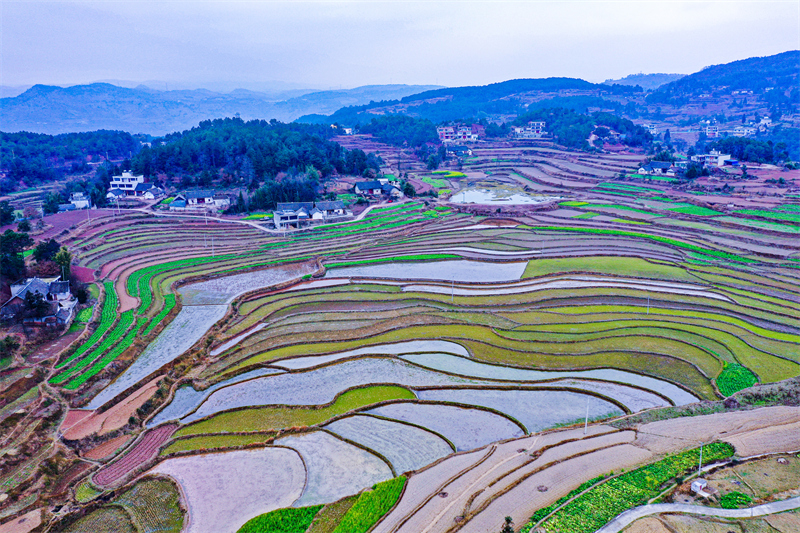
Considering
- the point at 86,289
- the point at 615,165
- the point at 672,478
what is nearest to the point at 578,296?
the point at 672,478

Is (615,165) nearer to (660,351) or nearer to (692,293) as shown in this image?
(692,293)

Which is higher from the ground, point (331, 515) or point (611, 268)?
point (611, 268)

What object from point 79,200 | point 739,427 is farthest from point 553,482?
point 79,200

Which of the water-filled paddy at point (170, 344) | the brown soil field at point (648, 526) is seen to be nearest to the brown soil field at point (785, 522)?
the brown soil field at point (648, 526)

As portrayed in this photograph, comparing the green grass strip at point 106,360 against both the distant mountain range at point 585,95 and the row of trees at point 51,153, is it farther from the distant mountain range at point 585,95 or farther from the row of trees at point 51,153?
the distant mountain range at point 585,95

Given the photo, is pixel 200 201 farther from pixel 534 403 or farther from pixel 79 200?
pixel 534 403
